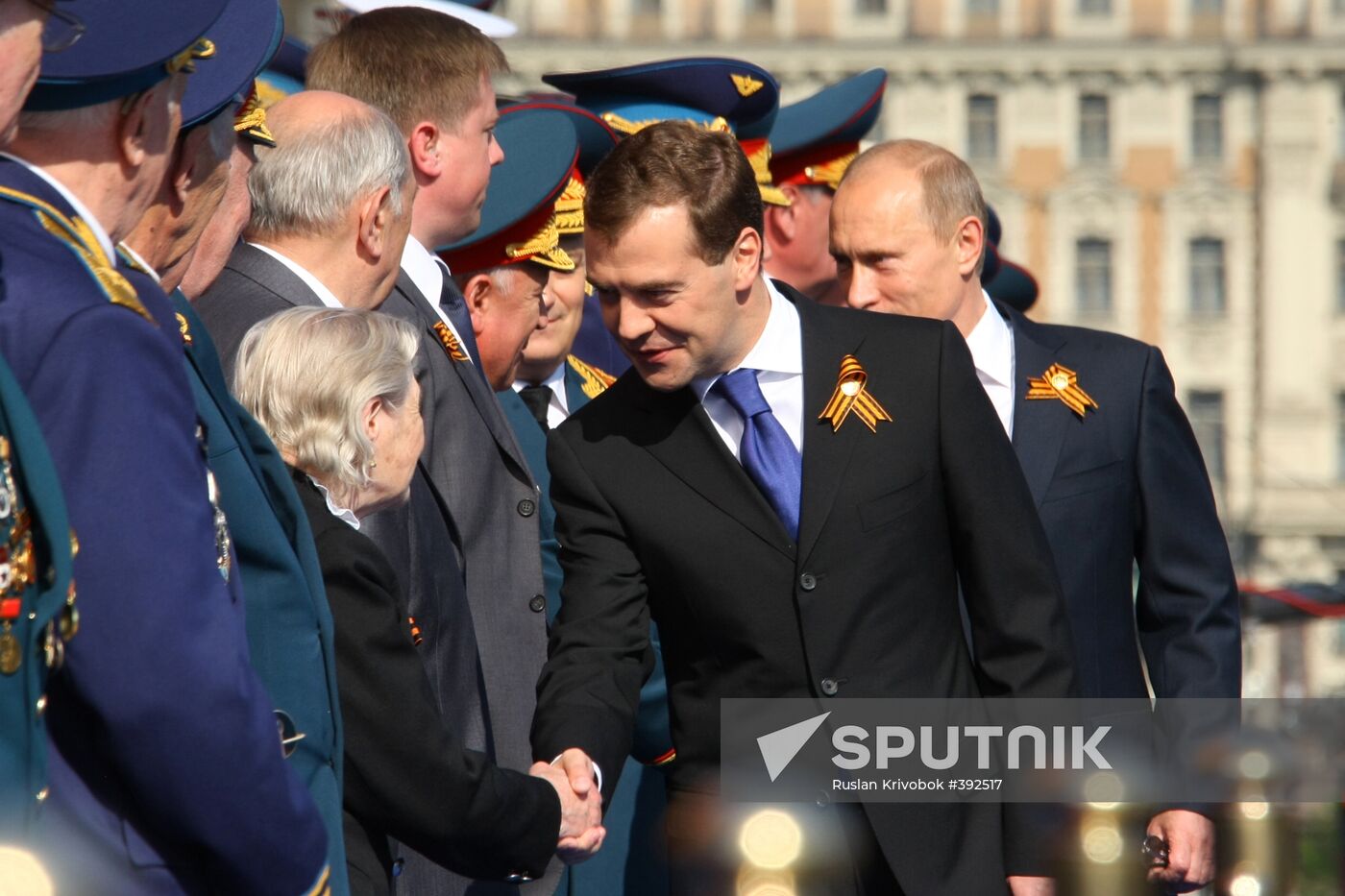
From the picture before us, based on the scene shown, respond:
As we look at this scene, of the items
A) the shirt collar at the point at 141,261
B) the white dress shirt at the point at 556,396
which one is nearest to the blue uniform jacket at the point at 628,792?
the white dress shirt at the point at 556,396

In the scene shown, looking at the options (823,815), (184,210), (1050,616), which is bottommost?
(823,815)

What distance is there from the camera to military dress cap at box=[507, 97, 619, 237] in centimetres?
526

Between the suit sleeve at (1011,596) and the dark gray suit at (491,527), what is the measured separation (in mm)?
807

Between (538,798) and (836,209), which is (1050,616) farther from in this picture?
(836,209)

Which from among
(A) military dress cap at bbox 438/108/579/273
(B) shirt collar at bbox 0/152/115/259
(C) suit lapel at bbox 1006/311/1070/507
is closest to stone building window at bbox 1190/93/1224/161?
(A) military dress cap at bbox 438/108/579/273

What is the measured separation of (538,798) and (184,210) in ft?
3.42

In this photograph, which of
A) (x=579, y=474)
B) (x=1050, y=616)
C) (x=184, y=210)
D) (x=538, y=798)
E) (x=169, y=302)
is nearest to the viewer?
(x=169, y=302)

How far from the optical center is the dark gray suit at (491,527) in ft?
12.4

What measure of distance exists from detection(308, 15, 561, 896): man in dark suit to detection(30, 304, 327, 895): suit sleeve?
41.9 inches

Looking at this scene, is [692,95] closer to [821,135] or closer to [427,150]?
[821,135]

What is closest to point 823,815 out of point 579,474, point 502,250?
point 579,474

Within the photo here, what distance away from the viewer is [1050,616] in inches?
137

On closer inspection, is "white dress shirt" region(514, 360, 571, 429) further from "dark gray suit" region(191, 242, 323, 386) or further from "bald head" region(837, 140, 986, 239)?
"dark gray suit" region(191, 242, 323, 386)

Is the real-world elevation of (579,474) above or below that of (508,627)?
above
